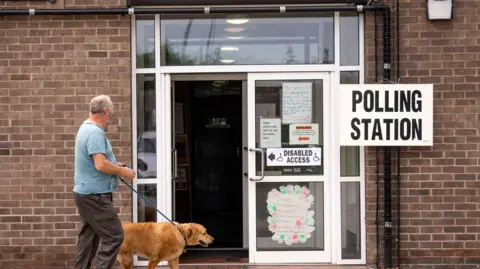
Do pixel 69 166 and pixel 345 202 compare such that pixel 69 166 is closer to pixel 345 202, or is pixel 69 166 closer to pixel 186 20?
pixel 186 20

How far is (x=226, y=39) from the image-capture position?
295 inches

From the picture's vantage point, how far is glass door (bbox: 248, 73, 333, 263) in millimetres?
7449

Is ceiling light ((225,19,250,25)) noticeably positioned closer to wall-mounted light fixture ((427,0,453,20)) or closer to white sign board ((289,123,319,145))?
white sign board ((289,123,319,145))

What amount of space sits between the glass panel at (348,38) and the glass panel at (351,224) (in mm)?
1462

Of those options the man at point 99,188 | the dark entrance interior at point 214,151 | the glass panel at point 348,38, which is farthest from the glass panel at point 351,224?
the dark entrance interior at point 214,151

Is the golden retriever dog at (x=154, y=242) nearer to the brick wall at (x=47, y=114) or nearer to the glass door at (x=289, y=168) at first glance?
Answer: the brick wall at (x=47, y=114)

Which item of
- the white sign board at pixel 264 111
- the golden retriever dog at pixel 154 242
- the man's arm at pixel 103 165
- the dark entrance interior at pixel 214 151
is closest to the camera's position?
the man's arm at pixel 103 165

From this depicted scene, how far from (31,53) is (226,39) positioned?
212cm

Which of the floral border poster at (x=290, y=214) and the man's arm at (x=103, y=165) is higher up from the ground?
the man's arm at (x=103, y=165)

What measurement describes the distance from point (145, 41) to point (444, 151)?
3.46 m

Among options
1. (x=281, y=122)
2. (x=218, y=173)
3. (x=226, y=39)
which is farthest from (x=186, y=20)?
(x=218, y=173)

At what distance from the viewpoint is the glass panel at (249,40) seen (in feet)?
24.4

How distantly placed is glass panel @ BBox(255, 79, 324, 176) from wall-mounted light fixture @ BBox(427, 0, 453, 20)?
1.39m

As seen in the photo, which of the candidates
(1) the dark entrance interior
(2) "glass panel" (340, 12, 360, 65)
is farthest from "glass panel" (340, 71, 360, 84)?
(1) the dark entrance interior
